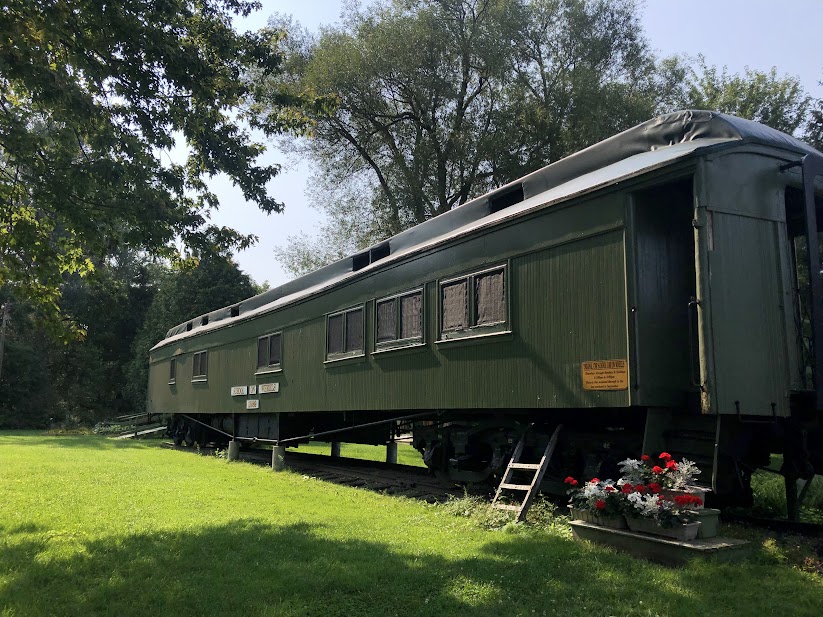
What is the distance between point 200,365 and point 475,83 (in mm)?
11863

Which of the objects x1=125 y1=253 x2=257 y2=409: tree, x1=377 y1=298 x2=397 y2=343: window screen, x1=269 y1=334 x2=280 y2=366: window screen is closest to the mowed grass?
x1=377 y1=298 x2=397 y2=343: window screen

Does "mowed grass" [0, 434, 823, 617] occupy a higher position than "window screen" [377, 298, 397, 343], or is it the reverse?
"window screen" [377, 298, 397, 343]

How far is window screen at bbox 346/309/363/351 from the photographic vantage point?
34.5 ft

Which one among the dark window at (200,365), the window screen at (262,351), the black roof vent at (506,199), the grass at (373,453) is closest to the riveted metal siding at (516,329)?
the black roof vent at (506,199)

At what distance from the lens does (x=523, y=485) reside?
709cm

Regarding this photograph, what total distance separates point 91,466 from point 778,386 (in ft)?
36.1

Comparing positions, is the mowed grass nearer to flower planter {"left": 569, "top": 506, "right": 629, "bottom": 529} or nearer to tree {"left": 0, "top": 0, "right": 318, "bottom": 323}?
flower planter {"left": 569, "top": 506, "right": 629, "bottom": 529}

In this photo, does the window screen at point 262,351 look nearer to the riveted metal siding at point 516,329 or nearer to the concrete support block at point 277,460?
the concrete support block at point 277,460

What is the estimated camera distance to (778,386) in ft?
18.6

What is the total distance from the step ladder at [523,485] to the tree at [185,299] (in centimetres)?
2697

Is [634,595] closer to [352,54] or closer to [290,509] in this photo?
[290,509]

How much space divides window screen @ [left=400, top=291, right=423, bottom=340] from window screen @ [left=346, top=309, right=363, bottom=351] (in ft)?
4.25

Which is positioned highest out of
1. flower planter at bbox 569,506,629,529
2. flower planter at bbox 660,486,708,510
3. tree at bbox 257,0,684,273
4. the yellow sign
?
tree at bbox 257,0,684,273

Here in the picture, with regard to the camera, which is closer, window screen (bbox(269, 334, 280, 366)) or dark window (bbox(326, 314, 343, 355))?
dark window (bbox(326, 314, 343, 355))
